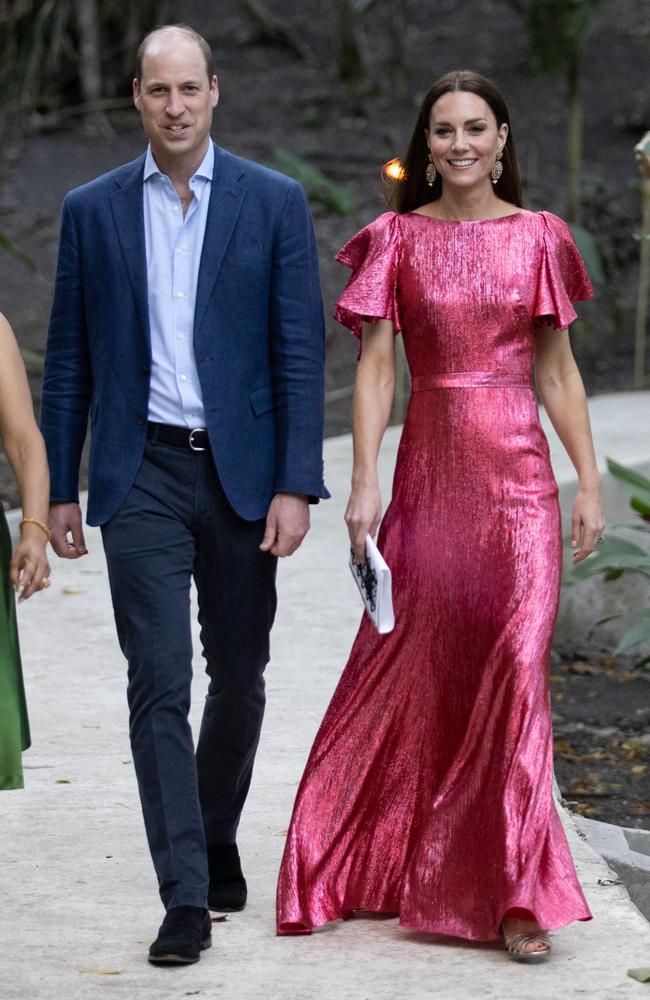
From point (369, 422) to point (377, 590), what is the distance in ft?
1.32

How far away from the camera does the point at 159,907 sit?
395 cm

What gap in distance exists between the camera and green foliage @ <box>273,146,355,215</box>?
42.2ft

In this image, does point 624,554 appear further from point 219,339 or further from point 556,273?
point 219,339

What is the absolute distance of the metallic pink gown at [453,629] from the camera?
3.64 meters

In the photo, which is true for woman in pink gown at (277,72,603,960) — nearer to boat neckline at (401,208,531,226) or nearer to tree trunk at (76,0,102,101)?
boat neckline at (401,208,531,226)

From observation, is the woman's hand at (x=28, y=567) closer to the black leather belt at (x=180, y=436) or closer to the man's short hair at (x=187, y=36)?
the black leather belt at (x=180, y=436)

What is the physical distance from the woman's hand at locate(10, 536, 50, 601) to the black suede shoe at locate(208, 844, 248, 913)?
0.87 metres

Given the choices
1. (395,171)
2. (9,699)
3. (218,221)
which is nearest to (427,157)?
(395,171)

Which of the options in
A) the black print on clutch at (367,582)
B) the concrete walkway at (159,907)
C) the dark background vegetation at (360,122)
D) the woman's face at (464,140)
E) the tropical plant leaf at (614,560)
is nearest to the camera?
the concrete walkway at (159,907)

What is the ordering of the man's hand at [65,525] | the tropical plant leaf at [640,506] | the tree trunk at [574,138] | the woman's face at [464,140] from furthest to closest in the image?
1. the tree trunk at [574,138]
2. the tropical plant leaf at [640,506]
3. the man's hand at [65,525]
4. the woman's face at [464,140]

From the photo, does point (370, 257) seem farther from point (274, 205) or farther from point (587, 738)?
point (587, 738)

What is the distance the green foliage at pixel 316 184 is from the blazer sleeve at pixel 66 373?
8958 millimetres

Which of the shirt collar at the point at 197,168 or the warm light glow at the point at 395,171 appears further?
the warm light glow at the point at 395,171

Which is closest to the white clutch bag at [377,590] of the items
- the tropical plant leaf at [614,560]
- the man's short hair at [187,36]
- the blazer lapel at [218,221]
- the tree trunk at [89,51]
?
the blazer lapel at [218,221]
